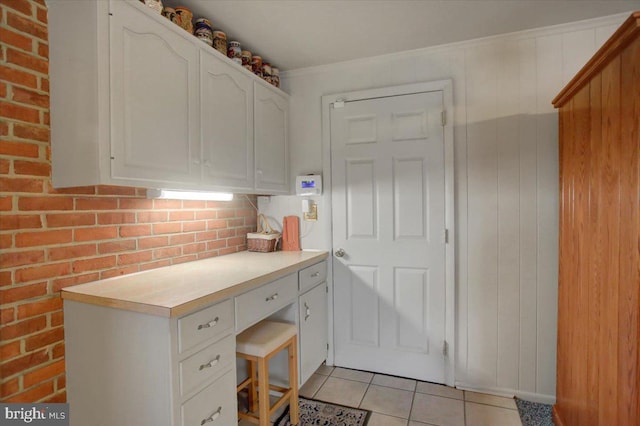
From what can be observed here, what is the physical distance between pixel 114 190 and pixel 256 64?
4.17 feet

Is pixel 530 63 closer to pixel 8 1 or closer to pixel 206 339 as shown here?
pixel 206 339

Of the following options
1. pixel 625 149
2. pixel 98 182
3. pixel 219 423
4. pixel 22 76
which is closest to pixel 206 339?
pixel 219 423

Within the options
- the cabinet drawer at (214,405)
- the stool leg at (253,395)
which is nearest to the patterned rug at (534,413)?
the stool leg at (253,395)

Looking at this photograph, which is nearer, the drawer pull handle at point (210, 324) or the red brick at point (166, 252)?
the drawer pull handle at point (210, 324)

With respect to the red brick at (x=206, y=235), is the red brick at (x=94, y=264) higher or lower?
lower

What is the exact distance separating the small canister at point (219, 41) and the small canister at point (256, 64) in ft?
1.13

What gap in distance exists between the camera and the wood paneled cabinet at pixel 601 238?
3.70 ft

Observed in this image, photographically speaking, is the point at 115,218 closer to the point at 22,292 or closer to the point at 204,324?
the point at 22,292

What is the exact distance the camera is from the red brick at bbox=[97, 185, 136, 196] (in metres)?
1.59

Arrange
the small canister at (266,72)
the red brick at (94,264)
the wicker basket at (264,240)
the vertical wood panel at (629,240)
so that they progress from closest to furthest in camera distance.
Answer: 1. the vertical wood panel at (629,240)
2. the red brick at (94,264)
3. the small canister at (266,72)
4. the wicker basket at (264,240)

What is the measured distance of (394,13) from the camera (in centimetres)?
186

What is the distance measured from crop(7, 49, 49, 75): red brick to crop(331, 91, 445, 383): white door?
1.71 m

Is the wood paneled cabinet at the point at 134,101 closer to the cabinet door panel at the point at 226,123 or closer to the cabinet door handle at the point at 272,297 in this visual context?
the cabinet door panel at the point at 226,123

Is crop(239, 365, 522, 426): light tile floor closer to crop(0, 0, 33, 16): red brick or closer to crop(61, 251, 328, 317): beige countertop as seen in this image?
crop(61, 251, 328, 317): beige countertop
